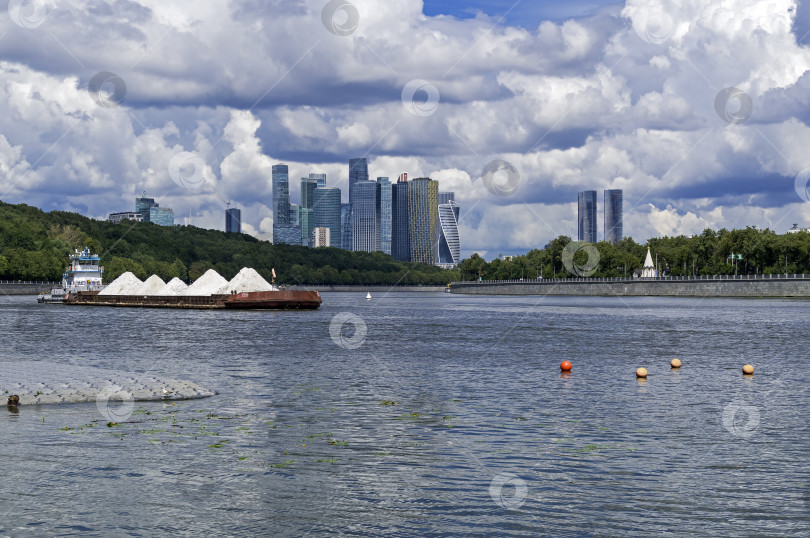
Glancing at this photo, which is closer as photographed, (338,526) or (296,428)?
(338,526)

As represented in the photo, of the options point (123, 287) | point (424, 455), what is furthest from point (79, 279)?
point (424, 455)

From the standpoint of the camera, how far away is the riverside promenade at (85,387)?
104ft

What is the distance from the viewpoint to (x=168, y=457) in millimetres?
22500

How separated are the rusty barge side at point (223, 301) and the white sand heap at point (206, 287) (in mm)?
2065

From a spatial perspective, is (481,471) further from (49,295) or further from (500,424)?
(49,295)

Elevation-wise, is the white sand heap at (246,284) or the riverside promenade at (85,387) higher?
the white sand heap at (246,284)

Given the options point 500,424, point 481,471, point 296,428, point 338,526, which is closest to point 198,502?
point 338,526

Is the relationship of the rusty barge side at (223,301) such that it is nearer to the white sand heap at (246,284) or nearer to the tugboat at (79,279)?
the white sand heap at (246,284)

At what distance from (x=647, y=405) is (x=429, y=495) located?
16.7 meters

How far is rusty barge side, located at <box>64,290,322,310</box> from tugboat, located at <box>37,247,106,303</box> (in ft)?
28.7

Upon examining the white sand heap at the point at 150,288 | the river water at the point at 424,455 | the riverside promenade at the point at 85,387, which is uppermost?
the white sand heap at the point at 150,288

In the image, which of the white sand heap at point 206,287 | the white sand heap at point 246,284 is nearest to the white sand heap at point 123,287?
the white sand heap at point 206,287

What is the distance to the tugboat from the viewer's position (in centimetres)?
17462

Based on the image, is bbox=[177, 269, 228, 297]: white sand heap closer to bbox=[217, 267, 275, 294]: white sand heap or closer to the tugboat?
bbox=[217, 267, 275, 294]: white sand heap
